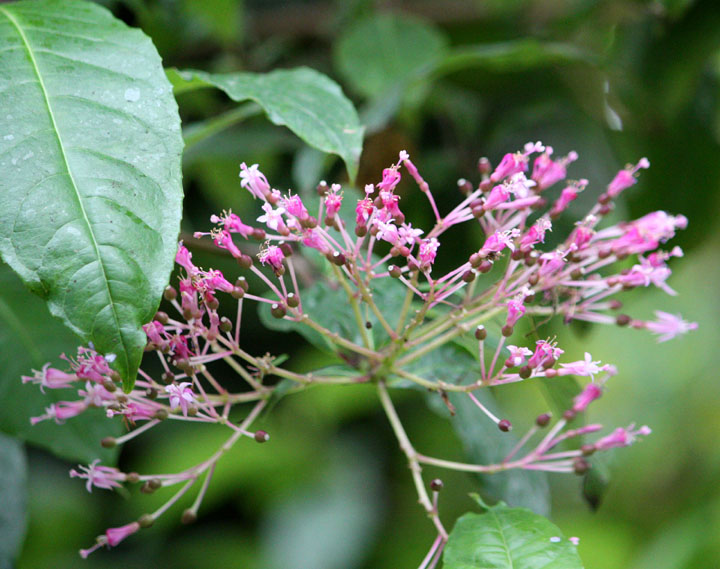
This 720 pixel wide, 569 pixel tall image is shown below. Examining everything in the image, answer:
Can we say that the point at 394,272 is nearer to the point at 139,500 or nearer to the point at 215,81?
the point at 215,81

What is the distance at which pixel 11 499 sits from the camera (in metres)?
0.99

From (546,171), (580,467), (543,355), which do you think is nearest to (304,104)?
(546,171)

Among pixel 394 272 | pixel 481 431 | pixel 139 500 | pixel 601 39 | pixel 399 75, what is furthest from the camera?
pixel 139 500

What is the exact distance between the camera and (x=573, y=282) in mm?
741

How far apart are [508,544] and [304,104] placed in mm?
520

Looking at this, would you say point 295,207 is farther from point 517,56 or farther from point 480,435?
point 517,56

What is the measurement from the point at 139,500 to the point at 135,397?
52.6 inches

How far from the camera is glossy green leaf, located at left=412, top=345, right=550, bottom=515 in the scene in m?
0.85

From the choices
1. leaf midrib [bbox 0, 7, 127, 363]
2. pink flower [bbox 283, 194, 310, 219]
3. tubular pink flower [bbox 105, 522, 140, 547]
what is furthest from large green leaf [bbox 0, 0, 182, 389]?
tubular pink flower [bbox 105, 522, 140, 547]

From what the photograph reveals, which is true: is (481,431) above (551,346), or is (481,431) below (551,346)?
below

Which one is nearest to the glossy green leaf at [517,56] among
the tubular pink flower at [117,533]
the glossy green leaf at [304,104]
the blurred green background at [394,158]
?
the blurred green background at [394,158]

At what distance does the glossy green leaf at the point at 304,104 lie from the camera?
0.76 meters

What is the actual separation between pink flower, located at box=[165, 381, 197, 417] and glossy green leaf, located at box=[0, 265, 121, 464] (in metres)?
0.26

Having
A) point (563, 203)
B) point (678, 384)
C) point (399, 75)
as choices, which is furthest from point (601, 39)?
point (678, 384)
